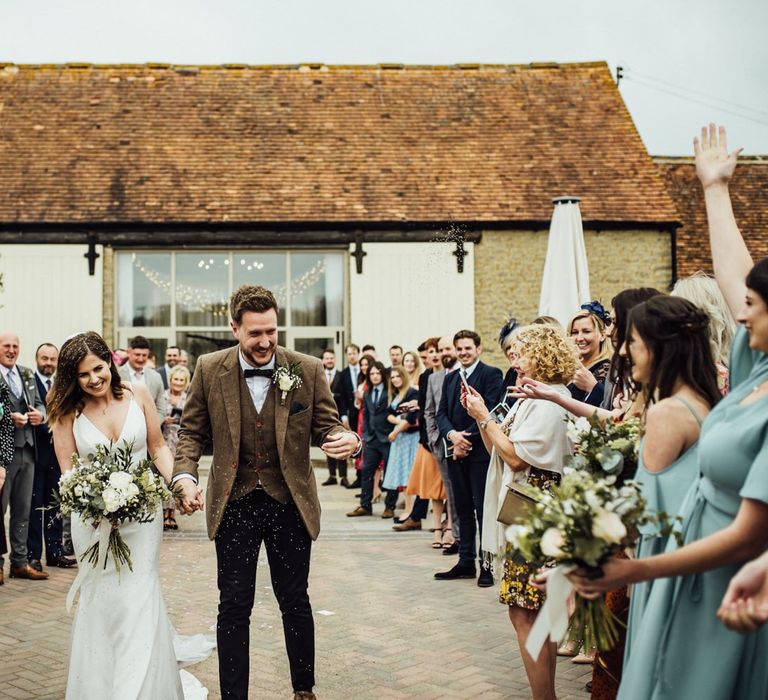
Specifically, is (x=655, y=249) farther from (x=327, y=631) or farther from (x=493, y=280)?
(x=327, y=631)

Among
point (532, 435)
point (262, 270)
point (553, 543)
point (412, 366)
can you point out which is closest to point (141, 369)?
point (412, 366)

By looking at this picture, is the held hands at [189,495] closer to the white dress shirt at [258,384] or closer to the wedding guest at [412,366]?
the white dress shirt at [258,384]

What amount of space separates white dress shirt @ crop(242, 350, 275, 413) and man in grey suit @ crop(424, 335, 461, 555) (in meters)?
4.45

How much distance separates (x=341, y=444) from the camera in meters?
4.76

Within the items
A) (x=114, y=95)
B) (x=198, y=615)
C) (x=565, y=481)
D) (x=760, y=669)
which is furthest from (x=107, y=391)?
(x=114, y=95)

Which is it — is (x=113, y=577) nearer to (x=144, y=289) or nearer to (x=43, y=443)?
(x=43, y=443)

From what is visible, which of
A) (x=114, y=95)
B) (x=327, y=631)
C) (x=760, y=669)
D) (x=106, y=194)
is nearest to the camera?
(x=760, y=669)

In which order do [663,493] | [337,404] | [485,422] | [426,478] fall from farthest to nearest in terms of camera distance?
[337,404]
[426,478]
[485,422]
[663,493]

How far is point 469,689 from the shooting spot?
530 cm

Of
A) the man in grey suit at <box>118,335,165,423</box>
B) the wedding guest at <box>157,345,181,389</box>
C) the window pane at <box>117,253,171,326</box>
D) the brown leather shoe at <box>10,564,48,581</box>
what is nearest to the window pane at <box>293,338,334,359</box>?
the window pane at <box>117,253,171,326</box>

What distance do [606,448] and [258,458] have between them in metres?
2.01

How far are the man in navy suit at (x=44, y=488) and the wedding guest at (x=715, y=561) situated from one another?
7.22 meters

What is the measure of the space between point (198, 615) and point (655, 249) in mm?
16060

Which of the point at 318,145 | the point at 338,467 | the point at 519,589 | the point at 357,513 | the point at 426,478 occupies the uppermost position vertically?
the point at 318,145
